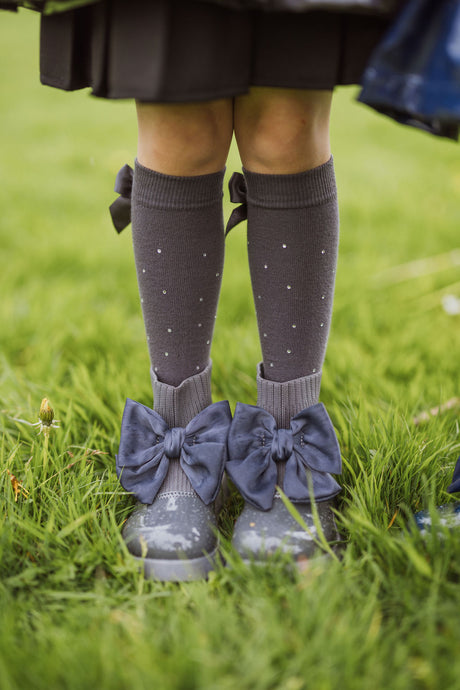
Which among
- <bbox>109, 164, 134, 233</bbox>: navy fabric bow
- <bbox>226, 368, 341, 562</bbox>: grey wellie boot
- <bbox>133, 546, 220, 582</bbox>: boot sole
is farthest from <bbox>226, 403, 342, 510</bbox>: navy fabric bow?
<bbox>109, 164, 134, 233</bbox>: navy fabric bow

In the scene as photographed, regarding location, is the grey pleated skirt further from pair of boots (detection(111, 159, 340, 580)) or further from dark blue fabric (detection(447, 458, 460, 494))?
dark blue fabric (detection(447, 458, 460, 494))

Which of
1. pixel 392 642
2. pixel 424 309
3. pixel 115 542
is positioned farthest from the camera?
pixel 424 309

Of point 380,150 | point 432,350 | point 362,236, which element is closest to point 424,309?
point 432,350

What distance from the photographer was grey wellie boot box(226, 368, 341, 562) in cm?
85

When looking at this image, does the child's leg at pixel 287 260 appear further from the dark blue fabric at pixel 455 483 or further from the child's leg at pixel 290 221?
the dark blue fabric at pixel 455 483

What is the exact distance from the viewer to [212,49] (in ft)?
2.33

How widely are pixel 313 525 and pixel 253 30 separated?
68 cm

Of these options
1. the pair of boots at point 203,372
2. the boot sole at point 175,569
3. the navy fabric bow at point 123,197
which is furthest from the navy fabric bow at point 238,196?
the boot sole at point 175,569

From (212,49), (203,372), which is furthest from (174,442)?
(212,49)

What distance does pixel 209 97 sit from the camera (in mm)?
721

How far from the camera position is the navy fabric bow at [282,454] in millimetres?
887

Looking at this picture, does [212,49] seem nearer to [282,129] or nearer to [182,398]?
[282,129]

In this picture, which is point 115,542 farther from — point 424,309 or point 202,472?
point 424,309

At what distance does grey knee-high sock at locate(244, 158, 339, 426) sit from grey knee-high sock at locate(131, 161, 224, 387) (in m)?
0.07
